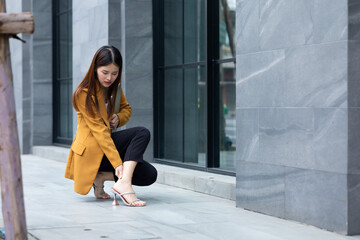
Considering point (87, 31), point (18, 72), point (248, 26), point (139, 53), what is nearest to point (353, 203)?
point (248, 26)

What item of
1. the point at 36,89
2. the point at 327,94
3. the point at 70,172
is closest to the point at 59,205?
the point at 70,172

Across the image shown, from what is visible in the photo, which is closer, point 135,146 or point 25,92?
point 135,146

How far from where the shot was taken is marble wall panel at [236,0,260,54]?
6.36 meters

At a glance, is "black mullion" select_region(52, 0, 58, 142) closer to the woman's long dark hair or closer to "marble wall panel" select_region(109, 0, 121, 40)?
"marble wall panel" select_region(109, 0, 121, 40)

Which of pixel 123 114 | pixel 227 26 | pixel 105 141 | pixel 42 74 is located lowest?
pixel 105 141

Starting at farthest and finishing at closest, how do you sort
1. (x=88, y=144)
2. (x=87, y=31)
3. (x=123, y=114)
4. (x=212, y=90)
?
(x=87, y=31)
(x=212, y=90)
(x=123, y=114)
(x=88, y=144)

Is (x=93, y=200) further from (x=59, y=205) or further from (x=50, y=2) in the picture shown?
(x=50, y=2)

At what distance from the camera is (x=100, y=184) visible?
23.9 ft

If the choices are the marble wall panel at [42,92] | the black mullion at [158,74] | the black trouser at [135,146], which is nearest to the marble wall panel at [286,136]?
the black trouser at [135,146]

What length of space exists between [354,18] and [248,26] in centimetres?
154

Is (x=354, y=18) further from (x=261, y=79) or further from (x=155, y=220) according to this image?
(x=155, y=220)

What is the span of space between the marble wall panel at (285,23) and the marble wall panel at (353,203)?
1292mm

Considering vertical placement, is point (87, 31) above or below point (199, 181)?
above

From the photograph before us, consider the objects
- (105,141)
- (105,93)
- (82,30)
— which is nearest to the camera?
(105,141)
